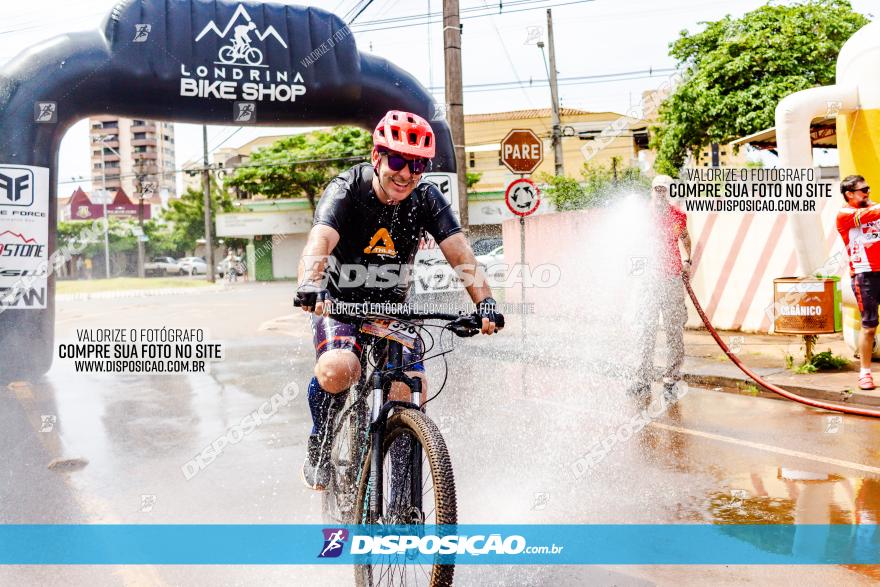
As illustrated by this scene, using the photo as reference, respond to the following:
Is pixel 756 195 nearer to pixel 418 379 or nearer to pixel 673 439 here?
pixel 673 439

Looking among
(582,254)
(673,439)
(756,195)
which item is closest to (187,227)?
(582,254)

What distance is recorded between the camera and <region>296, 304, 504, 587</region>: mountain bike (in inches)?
122

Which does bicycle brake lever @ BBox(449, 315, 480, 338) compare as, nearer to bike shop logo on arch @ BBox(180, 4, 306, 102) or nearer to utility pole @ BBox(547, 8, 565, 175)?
bike shop logo on arch @ BBox(180, 4, 306, 102)

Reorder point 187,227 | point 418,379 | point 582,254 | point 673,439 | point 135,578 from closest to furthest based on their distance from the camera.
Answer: point 418,379 → point 135,578 → point 673,439 → point 582,254 → point 187,227

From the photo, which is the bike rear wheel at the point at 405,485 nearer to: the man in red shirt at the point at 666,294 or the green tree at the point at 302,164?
the man in red shirt at the point at 666,294

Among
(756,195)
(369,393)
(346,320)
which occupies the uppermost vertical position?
(756,195)

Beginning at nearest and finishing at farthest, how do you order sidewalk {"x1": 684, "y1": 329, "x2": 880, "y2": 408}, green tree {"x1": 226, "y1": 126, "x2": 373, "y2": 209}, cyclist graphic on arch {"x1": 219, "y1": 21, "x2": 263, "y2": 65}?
1. sidewalk {"x1": 684, "y1": 329, "x2": 880, "y2": 408}
2. cyclist graphic on arch {"x1": 219, "y1": 21, "x2": 263, "y2": 65}
3. green tree {"x1": 226, "y1": 126, "x2": 373, "y2": 209}

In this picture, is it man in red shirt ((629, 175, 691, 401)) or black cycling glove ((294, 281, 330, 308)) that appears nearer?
black cycling glove ((294, 281, 330, 308))

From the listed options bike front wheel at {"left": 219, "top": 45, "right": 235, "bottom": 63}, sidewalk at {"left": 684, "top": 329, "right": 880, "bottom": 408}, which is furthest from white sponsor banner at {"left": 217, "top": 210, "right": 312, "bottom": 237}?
sidewalk at {"left": 684, "top": 329, "right": 880, "bottom": 408}

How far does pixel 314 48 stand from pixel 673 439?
26.0ft

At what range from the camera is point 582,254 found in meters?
16.6

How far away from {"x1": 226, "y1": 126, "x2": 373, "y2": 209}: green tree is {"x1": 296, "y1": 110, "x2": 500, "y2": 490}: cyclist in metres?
44.4

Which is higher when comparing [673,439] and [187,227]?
[187,227]

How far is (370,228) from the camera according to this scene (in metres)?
3.89
